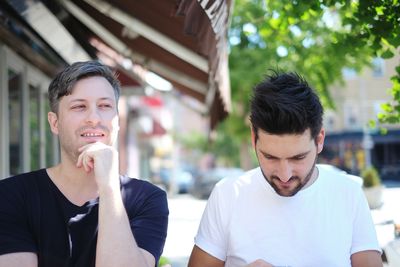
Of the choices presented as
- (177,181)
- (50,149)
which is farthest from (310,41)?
(177,181)

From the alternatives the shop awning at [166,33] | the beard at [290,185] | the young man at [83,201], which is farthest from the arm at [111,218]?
the shop awning at [166,33]

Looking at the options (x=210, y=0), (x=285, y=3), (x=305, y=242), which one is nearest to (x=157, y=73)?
(x=285, y=3)

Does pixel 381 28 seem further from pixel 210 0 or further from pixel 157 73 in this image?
pixel 157 73

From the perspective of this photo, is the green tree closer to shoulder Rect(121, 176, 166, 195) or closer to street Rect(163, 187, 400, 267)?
shoulder Rect(121, 176, 166, 195)

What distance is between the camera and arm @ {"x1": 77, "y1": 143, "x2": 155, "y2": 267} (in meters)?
1.95

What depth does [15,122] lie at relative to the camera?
5613mm

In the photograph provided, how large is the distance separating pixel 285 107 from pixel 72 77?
87 cm

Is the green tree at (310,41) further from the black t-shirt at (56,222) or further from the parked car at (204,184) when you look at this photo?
the parked car at (204,184)

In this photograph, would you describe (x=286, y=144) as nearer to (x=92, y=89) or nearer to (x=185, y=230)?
(x=92, y=89)

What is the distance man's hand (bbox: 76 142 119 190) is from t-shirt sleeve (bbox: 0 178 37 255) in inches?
10.1

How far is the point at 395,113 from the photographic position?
386 centimetres

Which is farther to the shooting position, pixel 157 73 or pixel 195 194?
pixel 195 194

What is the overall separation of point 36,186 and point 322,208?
1.17 m

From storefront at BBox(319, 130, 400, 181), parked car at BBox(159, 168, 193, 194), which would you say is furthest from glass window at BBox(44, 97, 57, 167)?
Answer: storefront at BBox(319, 130, 400, 181)
